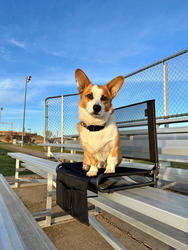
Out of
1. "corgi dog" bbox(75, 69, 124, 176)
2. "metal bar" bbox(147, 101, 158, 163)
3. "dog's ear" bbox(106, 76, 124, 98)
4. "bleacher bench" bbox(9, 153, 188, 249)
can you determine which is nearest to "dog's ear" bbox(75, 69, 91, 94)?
"corgi dog" bbox(75, 69, 124, 176)

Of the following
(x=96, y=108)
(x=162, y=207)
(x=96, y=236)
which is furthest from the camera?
(x=96, y=236)

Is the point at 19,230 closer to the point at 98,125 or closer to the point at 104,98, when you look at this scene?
the point at 98,125

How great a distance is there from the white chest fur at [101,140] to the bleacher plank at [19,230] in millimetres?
538

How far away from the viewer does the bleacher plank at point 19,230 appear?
86cm

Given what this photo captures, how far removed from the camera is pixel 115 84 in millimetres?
1090

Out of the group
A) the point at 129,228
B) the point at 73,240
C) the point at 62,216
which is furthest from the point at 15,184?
the point at 129,228

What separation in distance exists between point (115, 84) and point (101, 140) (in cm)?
37

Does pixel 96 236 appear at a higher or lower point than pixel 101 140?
lower

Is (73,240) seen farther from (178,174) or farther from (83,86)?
(83,86)

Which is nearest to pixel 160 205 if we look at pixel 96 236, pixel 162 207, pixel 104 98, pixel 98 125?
pixel 162 207

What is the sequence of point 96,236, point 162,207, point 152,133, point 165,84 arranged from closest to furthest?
point 162,207 < point 152,133 < point 96,236 < point 165,84

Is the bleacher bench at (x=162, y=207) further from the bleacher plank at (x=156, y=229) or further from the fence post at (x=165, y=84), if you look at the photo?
the fence post at (x=165, y=84)

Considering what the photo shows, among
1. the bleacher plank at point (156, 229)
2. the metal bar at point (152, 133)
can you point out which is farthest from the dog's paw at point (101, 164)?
the bleacher plank at point (156, 229)

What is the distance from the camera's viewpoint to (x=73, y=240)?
1.77 meters
